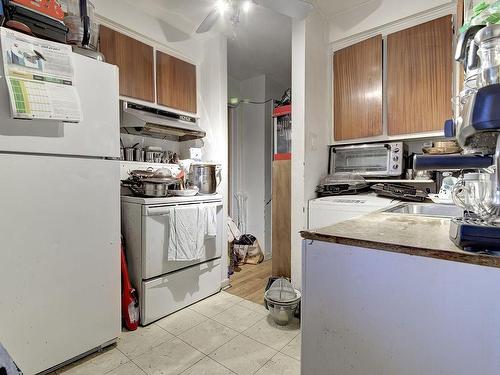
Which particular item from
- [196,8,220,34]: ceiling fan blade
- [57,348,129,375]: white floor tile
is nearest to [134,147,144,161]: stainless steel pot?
[196,8,220,34]: ceiling fan blade

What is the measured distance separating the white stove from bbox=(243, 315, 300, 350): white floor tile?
63 cm

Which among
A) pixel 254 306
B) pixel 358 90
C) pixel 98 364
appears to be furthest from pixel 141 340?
pixel 358 90

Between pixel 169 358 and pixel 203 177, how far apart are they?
1.39 metres

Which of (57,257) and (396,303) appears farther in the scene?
(57,257)

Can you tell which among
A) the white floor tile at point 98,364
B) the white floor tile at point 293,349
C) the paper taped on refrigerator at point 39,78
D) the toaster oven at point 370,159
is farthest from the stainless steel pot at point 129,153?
the white floor tile at point 293,349

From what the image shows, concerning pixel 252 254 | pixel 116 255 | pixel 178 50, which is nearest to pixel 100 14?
pixel 178 50

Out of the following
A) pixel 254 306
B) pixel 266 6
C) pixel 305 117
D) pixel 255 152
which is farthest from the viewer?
pixel 255 152

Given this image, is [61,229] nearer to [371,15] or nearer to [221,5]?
[221,5]

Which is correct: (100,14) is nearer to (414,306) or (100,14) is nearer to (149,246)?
(149,246)

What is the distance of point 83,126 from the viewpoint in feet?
4.79

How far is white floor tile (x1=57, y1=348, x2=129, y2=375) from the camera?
145 cm

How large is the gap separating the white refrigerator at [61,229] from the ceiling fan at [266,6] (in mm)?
799

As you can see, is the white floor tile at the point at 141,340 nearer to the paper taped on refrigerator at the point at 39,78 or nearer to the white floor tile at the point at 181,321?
the white floor tile at the point at 181,321

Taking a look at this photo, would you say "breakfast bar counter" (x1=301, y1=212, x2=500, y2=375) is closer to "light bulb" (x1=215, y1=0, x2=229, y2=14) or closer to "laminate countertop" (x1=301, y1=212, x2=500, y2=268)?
"laminate countertop" (x1=301, y1=212, x2=500, y2=268)
